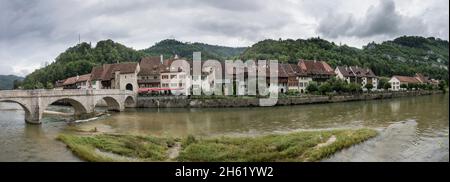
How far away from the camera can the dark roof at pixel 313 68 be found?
93.3 meters

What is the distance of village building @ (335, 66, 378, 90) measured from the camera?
338 feet

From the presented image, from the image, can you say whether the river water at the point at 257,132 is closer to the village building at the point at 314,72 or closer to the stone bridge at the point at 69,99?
the stone bridge at the point at 69,99

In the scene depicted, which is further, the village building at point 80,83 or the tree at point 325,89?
the village building at point 80,83

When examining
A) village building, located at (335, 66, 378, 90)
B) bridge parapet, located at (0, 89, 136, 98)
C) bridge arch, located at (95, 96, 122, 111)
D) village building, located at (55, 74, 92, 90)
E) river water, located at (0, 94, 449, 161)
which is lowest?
river water, located at (0, 94, 449, 161)

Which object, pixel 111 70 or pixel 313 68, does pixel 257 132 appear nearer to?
pixel 111 70

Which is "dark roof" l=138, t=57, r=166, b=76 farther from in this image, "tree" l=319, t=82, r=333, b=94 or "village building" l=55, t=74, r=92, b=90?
"tree" l=319, t=82, r=333, b=94

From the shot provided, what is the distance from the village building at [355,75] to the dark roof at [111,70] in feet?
173

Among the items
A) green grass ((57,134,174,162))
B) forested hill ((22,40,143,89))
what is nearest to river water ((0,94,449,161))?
green grass ((57,134,174,162))


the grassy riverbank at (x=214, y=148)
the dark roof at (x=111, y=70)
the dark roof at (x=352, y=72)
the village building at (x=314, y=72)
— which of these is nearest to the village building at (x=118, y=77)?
the dark roof at (x=111, y=70)

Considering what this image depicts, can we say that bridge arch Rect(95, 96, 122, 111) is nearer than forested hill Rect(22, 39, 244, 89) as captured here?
Yes

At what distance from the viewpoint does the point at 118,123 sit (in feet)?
144

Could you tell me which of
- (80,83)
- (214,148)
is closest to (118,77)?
(80,83)

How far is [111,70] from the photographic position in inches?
3287

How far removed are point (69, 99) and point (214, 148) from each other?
99.0 feet
